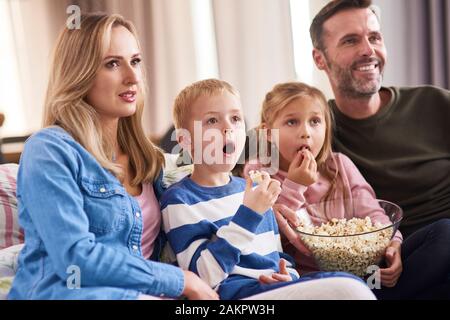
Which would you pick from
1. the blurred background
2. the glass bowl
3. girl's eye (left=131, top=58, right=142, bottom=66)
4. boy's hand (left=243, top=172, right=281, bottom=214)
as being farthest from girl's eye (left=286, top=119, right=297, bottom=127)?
the blurred background

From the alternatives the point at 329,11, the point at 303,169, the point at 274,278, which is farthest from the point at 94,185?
the point at 329,11

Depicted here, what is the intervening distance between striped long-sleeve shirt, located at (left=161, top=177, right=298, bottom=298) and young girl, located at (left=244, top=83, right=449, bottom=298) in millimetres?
135

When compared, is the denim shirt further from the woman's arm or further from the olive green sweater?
the olive green sweater

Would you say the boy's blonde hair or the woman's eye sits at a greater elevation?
the woman's eye

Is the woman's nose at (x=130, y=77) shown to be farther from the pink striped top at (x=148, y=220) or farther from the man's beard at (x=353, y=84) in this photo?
the man's beard at (x=353, y=84)

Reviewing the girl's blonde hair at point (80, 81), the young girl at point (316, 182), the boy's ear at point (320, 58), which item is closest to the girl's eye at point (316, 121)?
the young girl at point (316, 182)

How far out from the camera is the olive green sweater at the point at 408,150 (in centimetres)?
167

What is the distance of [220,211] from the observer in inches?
49.9

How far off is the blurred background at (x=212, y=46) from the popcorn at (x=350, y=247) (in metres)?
1.51

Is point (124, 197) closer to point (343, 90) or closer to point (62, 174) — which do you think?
point (62, 174)

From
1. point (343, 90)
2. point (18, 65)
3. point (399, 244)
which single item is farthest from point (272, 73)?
point (399, 244)

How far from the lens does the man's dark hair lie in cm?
181

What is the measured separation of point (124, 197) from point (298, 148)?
0.55 meters

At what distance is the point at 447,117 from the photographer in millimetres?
1742
